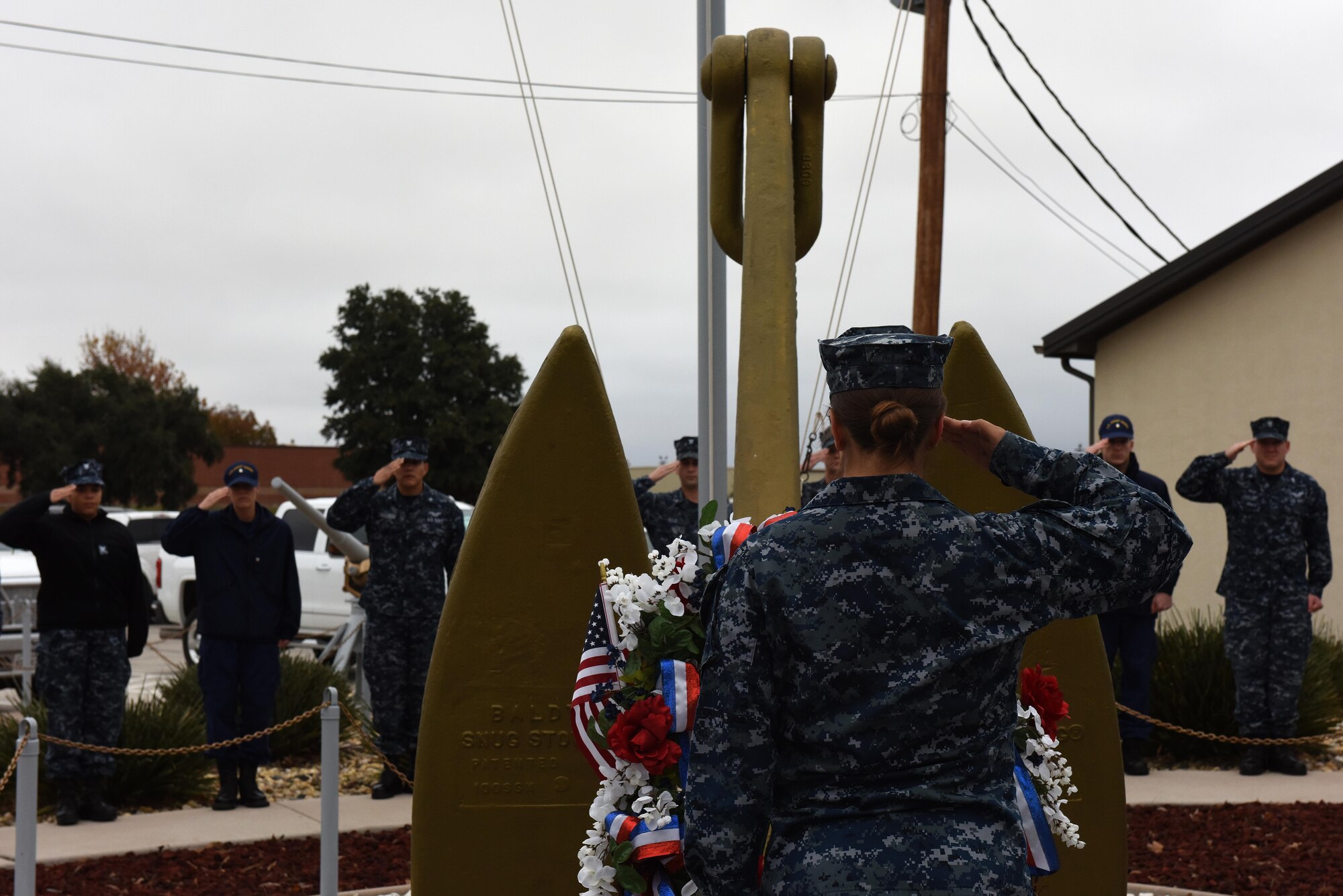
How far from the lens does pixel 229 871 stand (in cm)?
579

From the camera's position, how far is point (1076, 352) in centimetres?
1557

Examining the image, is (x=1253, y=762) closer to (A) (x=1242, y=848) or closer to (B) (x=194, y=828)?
(A) (x=1242, y=848)

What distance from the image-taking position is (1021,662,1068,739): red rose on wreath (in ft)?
10.1

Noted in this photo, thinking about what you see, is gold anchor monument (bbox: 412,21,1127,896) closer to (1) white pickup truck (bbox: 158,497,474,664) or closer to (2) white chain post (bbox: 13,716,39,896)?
(2) white chain post (bbox: 13,716,39,896)

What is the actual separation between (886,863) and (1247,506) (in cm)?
670

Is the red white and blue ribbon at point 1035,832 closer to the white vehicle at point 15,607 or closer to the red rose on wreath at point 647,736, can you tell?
the red rose on wreath at point 647,736

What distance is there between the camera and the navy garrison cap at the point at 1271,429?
7727mm

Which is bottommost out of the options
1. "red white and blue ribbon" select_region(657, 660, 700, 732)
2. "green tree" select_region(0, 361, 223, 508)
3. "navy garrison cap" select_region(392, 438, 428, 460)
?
"red white and blue ribbon" select_region(657, 660, 700, 732)

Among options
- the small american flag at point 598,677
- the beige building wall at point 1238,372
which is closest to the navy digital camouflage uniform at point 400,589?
the small american flag at point 598,677

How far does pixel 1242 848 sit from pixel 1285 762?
84.6 inches

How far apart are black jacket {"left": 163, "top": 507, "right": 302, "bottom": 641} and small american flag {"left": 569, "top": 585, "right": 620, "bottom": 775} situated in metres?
4.82

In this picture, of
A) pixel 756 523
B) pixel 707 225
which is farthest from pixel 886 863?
pixel 707 225

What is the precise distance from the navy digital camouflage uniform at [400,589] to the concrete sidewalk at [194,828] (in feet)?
1.80

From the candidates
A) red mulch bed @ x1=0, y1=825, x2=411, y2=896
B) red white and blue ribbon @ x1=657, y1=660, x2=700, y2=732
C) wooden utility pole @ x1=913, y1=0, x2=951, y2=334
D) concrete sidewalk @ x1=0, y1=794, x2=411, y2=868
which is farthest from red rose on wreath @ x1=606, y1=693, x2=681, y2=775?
wooden utility pole @ x1=913, y1=0, x2=951, y2=334
